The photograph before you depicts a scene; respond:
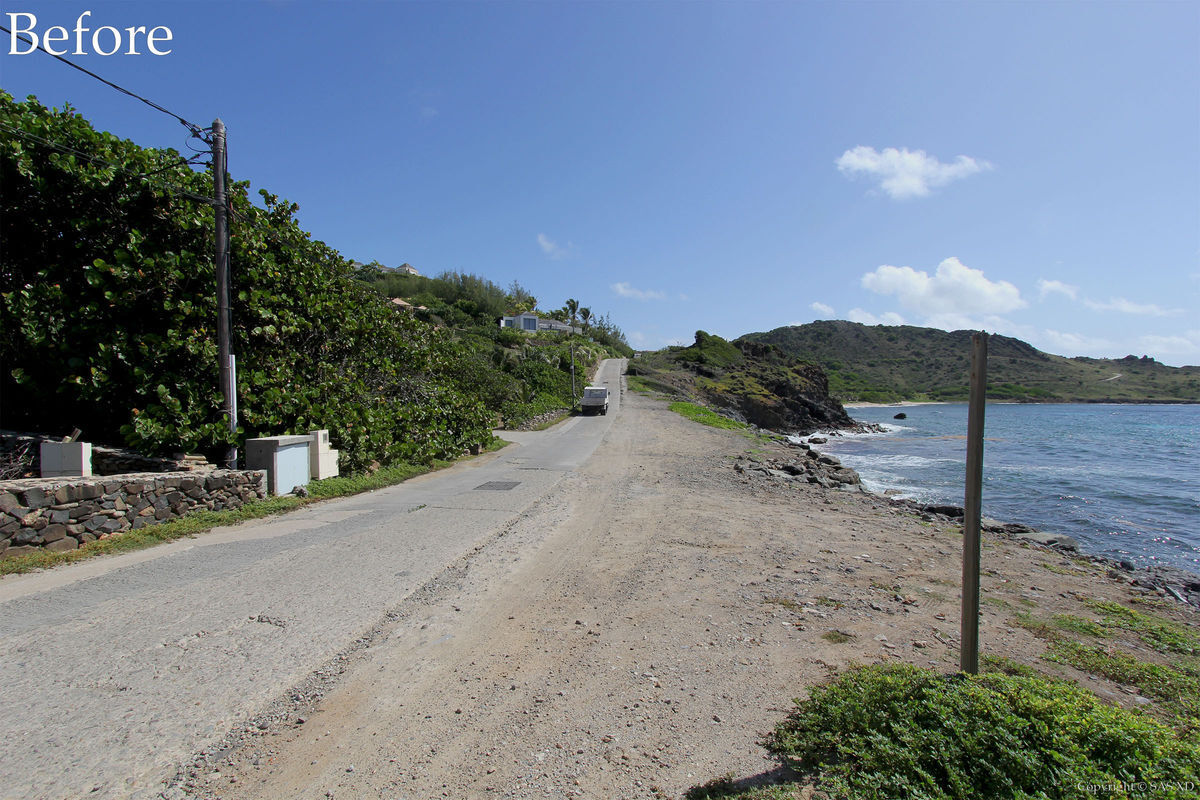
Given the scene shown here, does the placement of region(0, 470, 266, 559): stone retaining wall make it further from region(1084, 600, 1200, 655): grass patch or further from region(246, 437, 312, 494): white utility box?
region(1084, 600, 1200, 655): grass patch

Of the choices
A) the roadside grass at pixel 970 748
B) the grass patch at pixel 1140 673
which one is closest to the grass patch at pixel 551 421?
the grass patch at pixel 1140 673

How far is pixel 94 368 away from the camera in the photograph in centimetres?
976

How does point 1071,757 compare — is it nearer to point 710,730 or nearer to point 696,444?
point 710,730

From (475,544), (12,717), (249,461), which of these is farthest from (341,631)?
(249,461)

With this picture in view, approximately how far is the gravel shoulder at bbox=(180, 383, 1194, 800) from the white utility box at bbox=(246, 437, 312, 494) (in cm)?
478

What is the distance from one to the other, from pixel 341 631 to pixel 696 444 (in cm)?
2026

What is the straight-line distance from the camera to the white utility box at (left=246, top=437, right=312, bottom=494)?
1082cm

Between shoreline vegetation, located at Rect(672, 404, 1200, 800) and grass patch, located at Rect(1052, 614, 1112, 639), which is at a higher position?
shoreline vegetation, located at Rect(672, 404, 1200, 800)

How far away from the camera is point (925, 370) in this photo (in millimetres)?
127125

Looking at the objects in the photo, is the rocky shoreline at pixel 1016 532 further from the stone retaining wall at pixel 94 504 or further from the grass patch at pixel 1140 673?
the stone retaining wall at pixel 94 504

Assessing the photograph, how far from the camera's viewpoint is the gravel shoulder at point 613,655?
3258mm

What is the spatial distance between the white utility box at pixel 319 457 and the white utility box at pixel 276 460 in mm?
683

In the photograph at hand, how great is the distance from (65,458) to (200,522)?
242 cm

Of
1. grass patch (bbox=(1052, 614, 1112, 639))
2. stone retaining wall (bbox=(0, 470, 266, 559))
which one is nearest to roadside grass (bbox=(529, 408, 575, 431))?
stone retaining wall (bbox=(0, 470, 266, 559))
